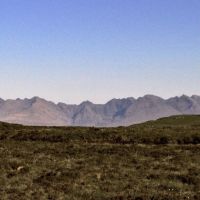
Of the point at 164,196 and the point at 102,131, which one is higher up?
the point at 102,131

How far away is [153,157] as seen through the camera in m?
36.1

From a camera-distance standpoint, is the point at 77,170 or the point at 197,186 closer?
the point at 197,186

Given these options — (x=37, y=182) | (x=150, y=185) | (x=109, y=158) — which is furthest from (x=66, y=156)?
(x=150, y=185)

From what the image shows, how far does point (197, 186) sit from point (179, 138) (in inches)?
816

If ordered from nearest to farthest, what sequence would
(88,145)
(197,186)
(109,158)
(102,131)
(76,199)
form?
1. (76,199)
2. (197,186)
3. (109,158)
4. (88,145)
5. (102,131)

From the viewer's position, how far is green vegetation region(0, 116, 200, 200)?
2536 centimetres

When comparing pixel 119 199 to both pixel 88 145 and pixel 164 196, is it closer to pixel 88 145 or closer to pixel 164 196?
pixel 164 196

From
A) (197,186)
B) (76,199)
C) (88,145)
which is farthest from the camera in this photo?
(88,145)

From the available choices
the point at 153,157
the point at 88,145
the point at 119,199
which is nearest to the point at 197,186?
the point at 119,199

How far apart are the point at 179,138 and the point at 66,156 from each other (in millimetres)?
15355

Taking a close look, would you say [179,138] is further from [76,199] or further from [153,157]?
[76,199]

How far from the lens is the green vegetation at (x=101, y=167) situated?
2536 centimetres

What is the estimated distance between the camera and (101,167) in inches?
1246

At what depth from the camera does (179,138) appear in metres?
47.2
